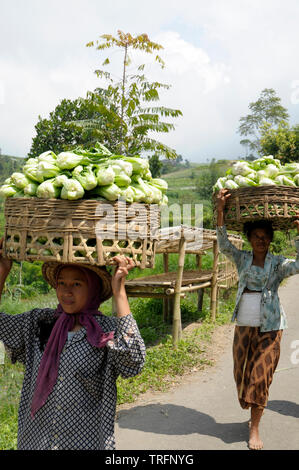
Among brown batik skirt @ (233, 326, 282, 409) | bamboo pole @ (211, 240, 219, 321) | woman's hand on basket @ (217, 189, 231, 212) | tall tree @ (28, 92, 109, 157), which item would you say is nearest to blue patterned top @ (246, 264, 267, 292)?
brown batik skirt @ (233, 326, 282, 409)

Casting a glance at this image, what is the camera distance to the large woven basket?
9.82 ft

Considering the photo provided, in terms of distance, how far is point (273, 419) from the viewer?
3814 mm

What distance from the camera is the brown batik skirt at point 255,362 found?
10.9ft

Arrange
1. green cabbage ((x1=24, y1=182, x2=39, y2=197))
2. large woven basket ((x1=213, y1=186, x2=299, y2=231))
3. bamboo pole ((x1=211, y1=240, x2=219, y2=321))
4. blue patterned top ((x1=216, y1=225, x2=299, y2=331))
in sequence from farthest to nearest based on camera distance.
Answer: bamboo pole ((x1=211, y1=240, x2=219, y2=321)) < blue patterned top ((x1=216, y1=225, x2=299, y2=331)) < large woven basket ((x1=213, y1=186, x2=299, y2=231)) < green cabbage ((x1=24, y1=182, x2=39, y2=197))

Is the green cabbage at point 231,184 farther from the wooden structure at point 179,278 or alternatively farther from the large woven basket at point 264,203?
the wooden structure at point 179,278

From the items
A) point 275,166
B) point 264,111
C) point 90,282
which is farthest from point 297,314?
point 264,111

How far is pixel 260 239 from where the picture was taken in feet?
11.2

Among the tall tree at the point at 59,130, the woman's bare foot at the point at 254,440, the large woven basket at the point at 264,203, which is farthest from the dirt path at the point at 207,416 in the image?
the tall tree at the point at 59,130

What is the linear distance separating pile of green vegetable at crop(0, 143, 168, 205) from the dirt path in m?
2.30

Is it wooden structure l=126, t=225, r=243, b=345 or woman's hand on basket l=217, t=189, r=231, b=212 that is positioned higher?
woman's hand on basket l=217, t=189, r=231, b=212

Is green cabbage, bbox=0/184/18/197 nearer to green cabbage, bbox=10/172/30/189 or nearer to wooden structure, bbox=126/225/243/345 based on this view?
green cabbage, bbox=10/172/30/189

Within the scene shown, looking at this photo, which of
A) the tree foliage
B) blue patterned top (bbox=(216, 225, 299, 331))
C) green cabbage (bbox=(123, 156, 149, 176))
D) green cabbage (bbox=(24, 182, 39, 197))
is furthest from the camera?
the tree foliage

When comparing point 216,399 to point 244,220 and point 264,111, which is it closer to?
point 244,220

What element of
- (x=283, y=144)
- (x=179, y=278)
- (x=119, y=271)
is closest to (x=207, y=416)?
(x=179, y=278)
